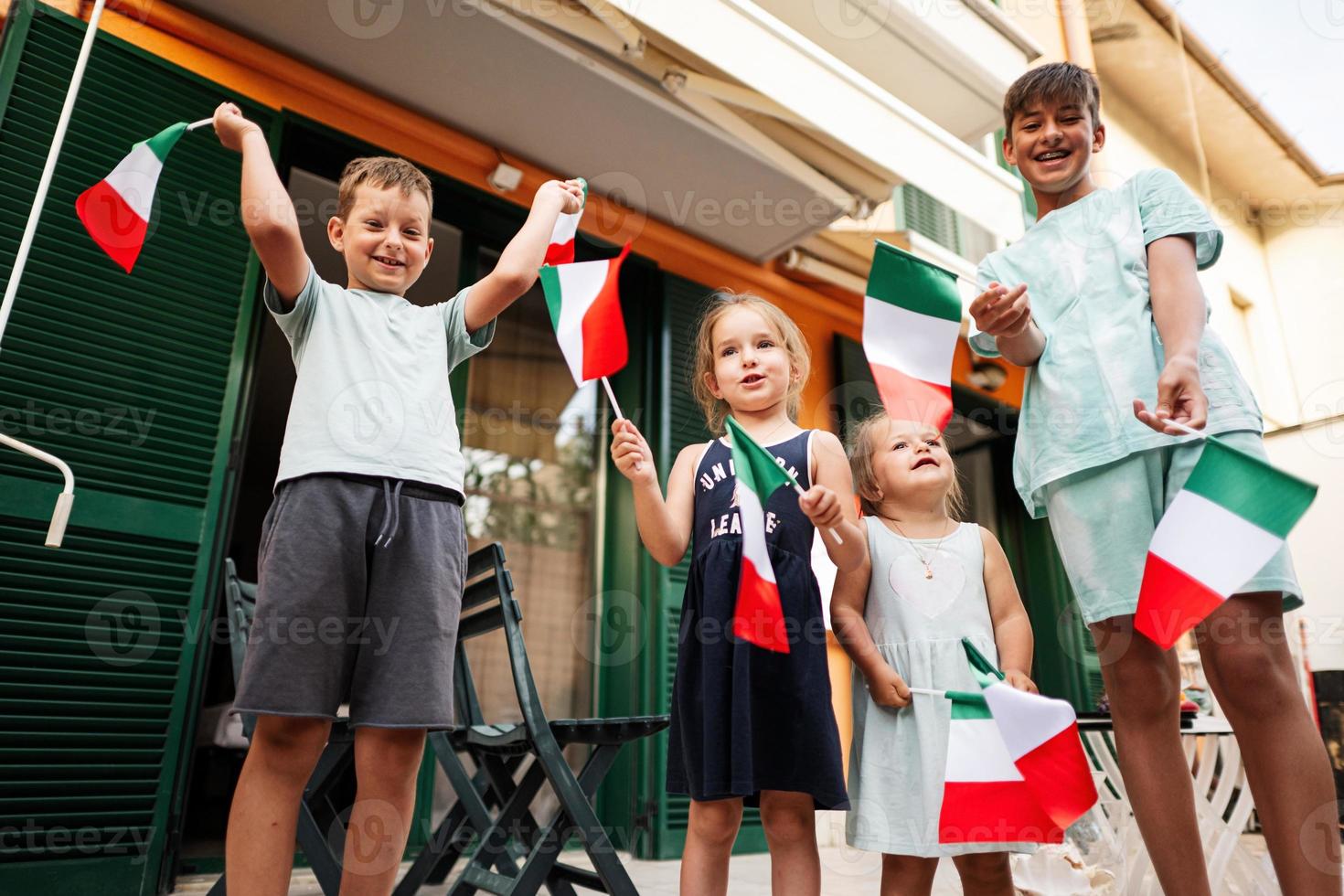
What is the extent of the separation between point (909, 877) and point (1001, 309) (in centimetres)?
105

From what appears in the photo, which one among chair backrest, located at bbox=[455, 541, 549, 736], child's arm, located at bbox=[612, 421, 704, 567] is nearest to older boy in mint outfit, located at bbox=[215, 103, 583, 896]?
child's arm, located at bbox=[612, 421, 704, 567]

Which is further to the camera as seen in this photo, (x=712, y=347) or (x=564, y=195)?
(x=712, y=347)

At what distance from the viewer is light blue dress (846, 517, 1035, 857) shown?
1578 mm

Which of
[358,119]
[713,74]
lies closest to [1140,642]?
[713,74]

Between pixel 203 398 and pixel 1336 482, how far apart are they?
680cm

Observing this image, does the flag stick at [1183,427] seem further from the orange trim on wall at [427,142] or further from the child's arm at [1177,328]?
the orange trim on wall at [427,142]

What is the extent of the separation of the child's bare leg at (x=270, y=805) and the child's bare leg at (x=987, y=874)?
114 centimetres

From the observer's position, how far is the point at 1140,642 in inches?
55.4

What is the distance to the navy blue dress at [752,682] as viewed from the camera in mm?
1532

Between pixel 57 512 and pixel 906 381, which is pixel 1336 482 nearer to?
pixel 906 381

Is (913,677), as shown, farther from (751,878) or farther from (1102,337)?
(751,878)

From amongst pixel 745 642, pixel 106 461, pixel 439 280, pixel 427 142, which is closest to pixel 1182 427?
pixel 745 642

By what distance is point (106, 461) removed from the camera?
108 inches

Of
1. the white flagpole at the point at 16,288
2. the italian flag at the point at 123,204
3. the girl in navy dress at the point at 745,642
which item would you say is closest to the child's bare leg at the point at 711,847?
the girl in navy dress at the point at 745,642
